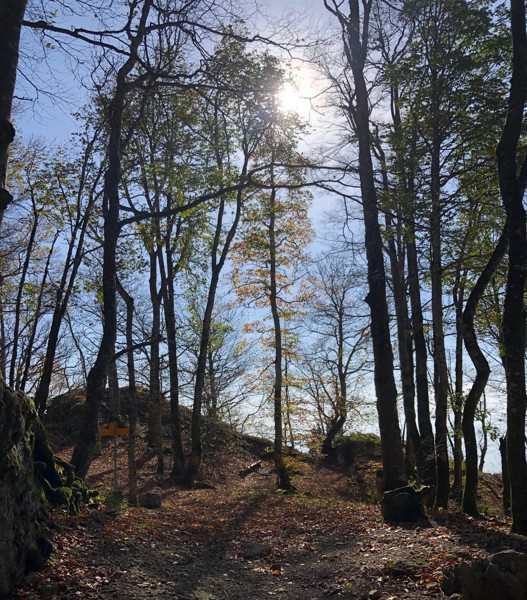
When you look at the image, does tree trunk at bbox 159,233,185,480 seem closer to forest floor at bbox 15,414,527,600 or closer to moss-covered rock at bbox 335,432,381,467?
forest floor at bbox 15,414,527,600

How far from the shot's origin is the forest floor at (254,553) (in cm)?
559

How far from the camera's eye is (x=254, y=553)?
788cm

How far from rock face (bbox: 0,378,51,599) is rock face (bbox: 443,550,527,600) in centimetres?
394

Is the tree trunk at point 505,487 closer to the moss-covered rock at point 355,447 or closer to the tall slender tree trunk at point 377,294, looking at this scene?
the tall slender tree trunk at point 377,294

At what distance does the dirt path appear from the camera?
5.58 m

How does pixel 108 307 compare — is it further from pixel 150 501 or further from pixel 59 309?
pixel 59 309

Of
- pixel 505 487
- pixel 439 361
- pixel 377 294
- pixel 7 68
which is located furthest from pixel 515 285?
pixel 505 487

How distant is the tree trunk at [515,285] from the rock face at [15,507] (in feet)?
19.0

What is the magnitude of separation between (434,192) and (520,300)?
4.80 meters

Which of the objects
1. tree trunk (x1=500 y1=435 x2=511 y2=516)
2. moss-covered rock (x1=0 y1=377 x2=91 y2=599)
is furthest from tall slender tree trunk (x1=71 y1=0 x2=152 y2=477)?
tree trunk (x1=500 y1=435 x2=511 y2=516)

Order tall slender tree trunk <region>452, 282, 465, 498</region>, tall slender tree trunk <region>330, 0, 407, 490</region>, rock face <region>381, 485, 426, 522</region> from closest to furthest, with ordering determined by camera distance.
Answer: rock face <region>381, 485, 426, 522</region>, tall slender tree trunk <region>330, 0, 407, 490</region>, tall slender tree trunk <region>452, 282, 465, 498</region>

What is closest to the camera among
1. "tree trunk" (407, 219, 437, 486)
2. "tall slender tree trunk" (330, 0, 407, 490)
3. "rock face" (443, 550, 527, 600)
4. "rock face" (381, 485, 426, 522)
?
"rock face" (443, 550, 527, 600)

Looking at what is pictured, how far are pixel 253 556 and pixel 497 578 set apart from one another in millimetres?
4241

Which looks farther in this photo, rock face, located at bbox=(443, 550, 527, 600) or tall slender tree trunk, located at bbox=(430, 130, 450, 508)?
tall slender tree trunk, located at bbox=(430, 130, 450, 508)
